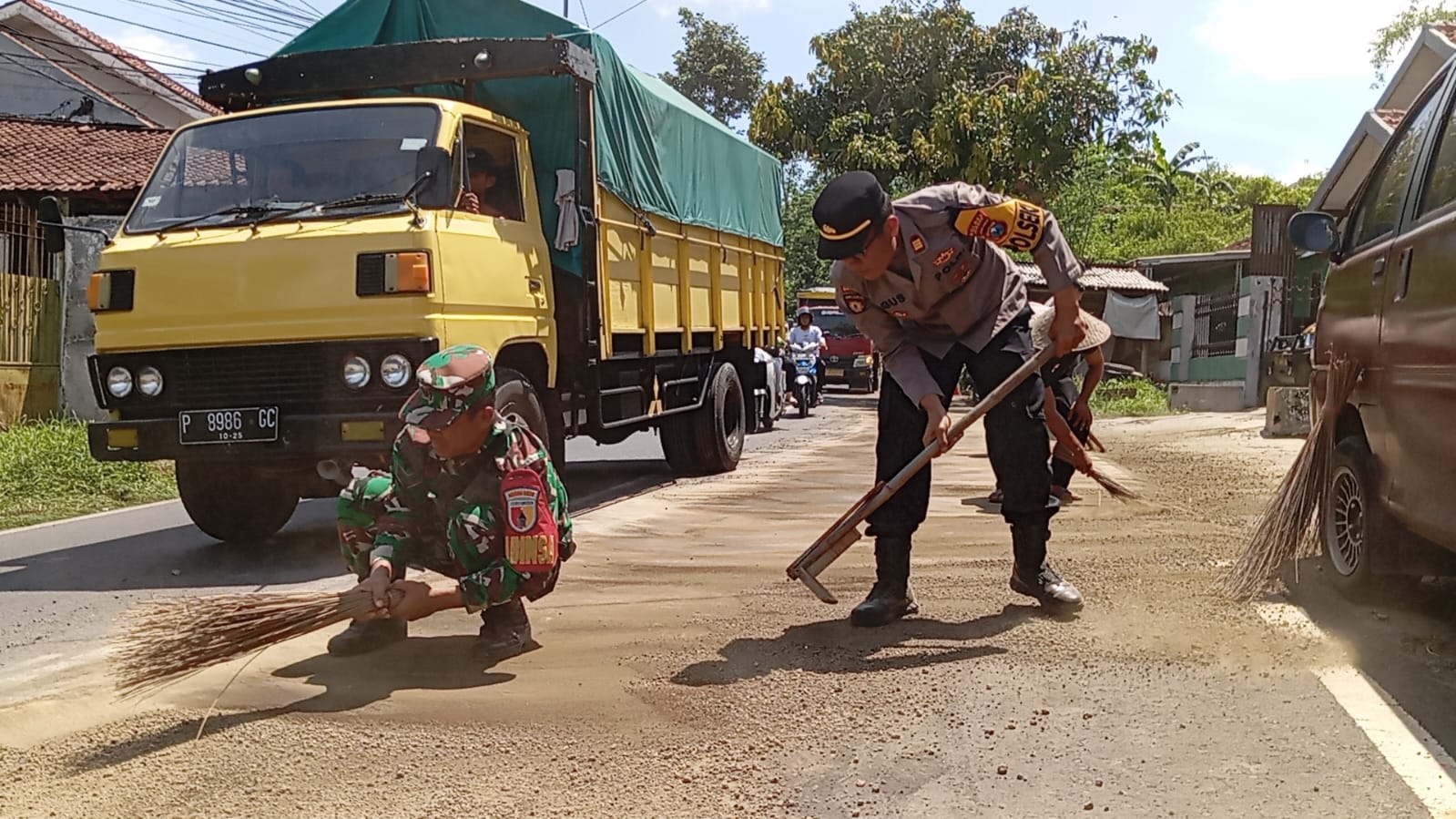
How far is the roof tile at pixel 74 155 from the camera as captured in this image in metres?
16.3

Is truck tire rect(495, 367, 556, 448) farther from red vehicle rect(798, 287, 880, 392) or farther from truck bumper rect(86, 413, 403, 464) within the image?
red vehicle rect(798, 287, 880, 392)

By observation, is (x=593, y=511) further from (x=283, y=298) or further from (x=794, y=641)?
(x=794, y=641)

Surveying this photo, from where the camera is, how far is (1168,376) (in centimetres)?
2430

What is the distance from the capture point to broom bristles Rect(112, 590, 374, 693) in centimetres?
353

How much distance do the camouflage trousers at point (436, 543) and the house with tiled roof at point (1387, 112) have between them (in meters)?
12.4

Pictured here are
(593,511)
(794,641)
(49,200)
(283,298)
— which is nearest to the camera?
(794,641)

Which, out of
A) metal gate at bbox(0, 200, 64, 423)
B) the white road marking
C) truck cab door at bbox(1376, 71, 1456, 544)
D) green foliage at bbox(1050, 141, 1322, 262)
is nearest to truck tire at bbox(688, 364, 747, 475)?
truck cab door at bbox(1376, 71, 1456, 544)

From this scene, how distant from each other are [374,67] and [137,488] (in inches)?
163

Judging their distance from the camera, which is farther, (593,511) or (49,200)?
(593,511)

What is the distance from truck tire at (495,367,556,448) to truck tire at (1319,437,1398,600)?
355cm

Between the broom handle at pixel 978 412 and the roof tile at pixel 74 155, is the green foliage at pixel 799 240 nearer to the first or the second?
the roof tile at pixel 74 155

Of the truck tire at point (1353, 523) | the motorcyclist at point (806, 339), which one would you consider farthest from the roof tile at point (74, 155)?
the truck tire at point (1353, 523)

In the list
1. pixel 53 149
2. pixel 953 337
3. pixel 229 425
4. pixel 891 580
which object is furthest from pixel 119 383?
pixel 53 149

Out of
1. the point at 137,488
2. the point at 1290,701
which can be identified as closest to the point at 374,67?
the point at 137,488
